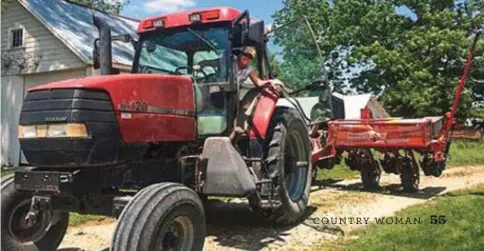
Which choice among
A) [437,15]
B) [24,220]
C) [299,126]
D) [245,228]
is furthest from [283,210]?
[437,15]

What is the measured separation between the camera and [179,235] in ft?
14.1

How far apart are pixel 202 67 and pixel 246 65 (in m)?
0.48

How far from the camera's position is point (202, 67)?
551cm

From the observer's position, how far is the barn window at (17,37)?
15.8 meters

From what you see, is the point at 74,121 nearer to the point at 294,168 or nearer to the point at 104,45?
the point at 104,45

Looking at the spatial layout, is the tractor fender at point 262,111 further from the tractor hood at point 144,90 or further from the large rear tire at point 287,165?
the tractor hood at point 144,90

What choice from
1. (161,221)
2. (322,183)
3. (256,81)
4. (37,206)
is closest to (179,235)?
(161,221)

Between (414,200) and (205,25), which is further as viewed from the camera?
(414,200)

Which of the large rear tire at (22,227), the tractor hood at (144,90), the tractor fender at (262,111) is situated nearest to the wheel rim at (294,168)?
the tractor fender at (262,111)

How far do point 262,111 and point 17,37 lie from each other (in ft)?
42.0

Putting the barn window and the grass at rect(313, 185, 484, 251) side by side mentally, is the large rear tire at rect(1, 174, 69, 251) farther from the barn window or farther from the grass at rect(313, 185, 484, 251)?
the barn window

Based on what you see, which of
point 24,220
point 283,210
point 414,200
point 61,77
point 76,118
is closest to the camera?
point 76,118

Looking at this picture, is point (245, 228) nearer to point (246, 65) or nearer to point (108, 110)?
point (246, 65)

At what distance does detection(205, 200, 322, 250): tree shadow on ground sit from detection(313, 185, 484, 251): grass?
2.13 ft
